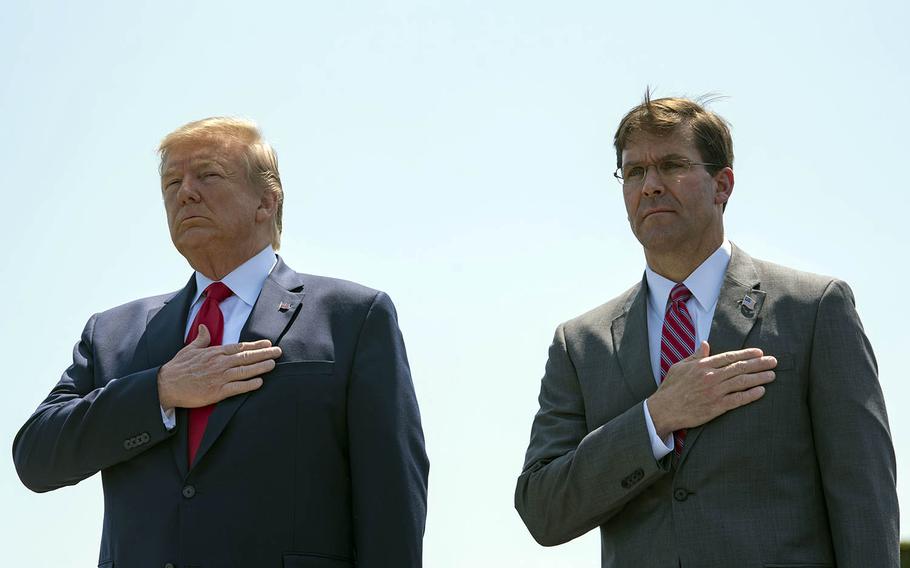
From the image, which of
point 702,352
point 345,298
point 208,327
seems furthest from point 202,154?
point 702,352

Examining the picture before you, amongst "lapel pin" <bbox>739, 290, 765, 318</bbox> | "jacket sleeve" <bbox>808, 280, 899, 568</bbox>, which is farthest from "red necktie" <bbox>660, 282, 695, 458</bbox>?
"jacket sleeve" <bbox>808, 280, 899, 568</bbox>

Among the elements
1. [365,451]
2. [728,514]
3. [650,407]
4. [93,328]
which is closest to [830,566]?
[728,514]

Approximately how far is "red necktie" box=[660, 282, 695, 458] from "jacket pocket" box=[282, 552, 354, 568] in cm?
154

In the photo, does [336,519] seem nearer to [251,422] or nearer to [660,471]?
[251,422]

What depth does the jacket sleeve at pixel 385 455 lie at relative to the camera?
17.7 ft

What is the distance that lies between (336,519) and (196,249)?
1.39 m

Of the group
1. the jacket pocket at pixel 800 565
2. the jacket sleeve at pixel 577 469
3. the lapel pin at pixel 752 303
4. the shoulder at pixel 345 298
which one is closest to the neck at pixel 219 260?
the shoulder at pixel 345 298

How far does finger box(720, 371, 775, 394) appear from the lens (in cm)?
526

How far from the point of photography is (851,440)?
201 inches

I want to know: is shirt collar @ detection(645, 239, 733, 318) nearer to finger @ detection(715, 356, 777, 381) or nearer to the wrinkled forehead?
finger @ detection(715, 356, 777, 381)

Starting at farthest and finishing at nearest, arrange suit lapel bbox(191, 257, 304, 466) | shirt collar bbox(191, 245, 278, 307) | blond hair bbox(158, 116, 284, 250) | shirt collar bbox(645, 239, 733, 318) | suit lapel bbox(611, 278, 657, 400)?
blond hair bbox(158, 116, 284, 250)
shirt collar bbox(191, 245, 278, 307)
shirt collar bbox(645, 239, 733, 318)
suit lapel bbox(611, 278, 657, 400)
suit lapel bbox(191, 257, 304, 466)

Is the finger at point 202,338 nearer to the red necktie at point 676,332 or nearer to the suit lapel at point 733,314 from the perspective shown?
the red necktie at point 676,332

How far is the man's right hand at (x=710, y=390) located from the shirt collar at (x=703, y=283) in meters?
0.42

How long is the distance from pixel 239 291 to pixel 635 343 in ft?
5.80
